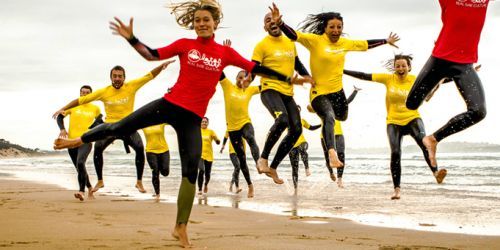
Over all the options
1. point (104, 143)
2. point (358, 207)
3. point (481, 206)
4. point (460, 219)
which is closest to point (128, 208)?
point (104, 143)

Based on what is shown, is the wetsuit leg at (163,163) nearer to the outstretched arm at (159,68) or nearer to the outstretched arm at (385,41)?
the outstretched arm at (159,68)

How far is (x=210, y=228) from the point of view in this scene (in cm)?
661

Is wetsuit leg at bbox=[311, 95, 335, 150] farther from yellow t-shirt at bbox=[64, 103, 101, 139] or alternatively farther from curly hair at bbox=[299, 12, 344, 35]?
yellow t-shirt at bbox=[64, 103, 101, 139]

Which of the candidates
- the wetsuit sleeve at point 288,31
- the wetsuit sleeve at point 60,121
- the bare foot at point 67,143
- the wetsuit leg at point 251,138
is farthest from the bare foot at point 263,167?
the wetsuit sleeve at point 60,121

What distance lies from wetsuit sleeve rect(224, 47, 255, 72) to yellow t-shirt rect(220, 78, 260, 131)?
18.7 ft

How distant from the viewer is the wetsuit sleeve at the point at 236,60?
5732mm

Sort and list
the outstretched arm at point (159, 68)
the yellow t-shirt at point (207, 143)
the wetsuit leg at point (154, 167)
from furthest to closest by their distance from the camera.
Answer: the yellow t-shirt at point (207, 143), the wetsuit leg at point (154, 167), the outstretched arm at point (159, 68)

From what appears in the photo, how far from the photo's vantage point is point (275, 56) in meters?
8.48

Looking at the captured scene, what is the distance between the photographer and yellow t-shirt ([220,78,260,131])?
11609 millimetres

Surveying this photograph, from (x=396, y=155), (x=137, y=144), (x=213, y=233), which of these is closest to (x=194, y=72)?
(x=213, y=233)

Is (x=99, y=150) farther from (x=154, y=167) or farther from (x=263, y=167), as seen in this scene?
(x=263, y=167)

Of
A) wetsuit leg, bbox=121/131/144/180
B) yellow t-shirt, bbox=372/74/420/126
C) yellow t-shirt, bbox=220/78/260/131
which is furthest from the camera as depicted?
yellow t-shirt, bbox=220/78/260/131

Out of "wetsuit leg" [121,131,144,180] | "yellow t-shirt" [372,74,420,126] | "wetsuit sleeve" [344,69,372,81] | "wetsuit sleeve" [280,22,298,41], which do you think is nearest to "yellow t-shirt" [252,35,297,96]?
"wetsuit sleeve" [280,22,298,41]

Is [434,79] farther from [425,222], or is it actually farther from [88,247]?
[88,247]
